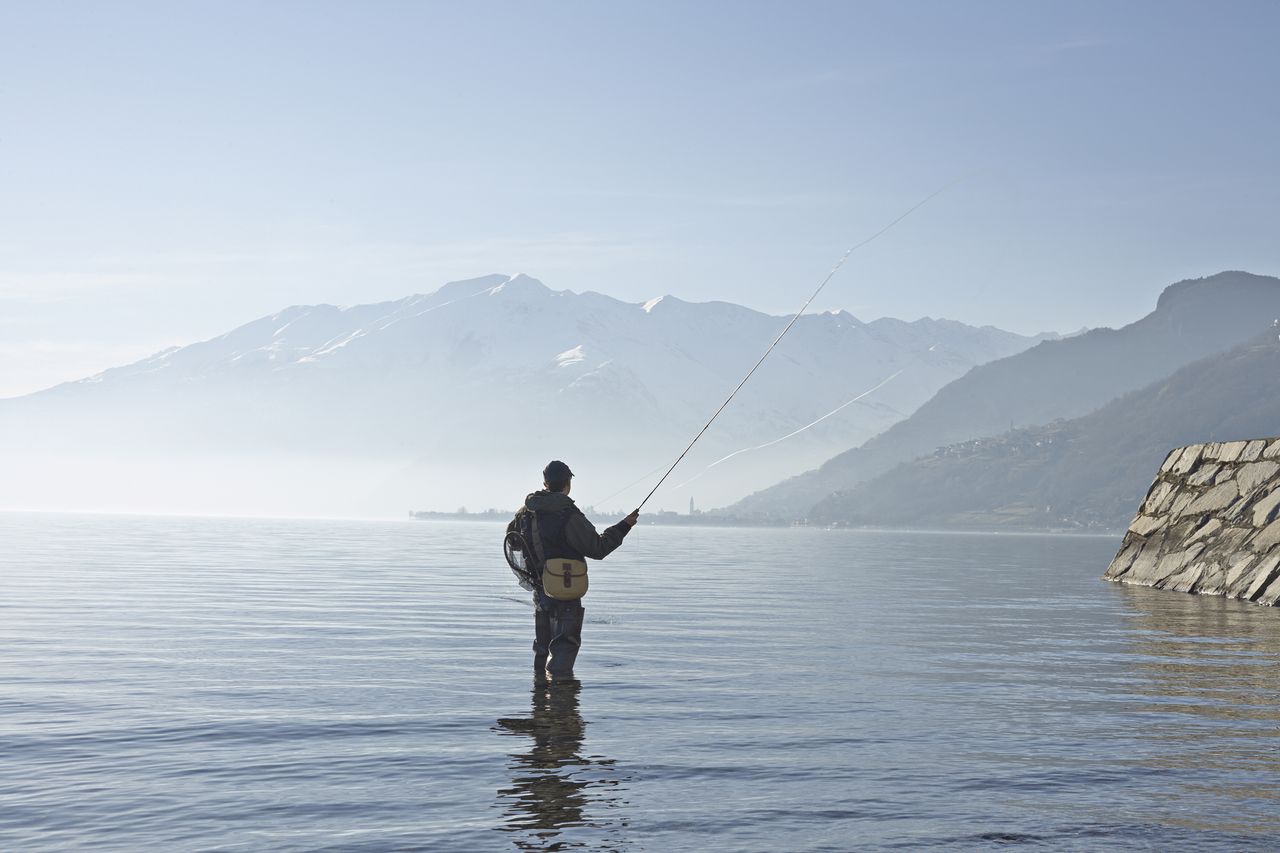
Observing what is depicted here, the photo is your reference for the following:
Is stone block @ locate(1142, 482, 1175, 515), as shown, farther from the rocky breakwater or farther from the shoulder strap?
the shoulder strap

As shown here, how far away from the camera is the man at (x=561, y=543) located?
13.5 metres

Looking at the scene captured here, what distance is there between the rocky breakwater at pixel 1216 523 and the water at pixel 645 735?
4209 millimetres

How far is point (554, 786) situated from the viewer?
29.8 feet

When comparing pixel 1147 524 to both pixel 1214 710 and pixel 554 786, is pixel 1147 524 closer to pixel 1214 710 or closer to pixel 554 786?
pixel 1214 710

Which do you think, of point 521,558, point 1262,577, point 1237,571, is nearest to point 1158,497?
point 1237,571

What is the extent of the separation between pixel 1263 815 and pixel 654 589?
97.9 ft

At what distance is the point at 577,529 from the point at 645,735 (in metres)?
2.91

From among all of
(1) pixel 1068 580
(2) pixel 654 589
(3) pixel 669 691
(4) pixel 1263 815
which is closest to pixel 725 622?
(3) pixel 669 691

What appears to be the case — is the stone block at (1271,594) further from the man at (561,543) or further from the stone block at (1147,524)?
the man at (561,543)

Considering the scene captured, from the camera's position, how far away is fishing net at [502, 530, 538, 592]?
45.6 ft

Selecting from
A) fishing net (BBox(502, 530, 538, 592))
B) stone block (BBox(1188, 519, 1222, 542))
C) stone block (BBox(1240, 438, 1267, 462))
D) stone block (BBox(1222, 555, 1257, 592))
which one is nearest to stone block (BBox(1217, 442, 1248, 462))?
stone block (BBox(1240, 438, 1267, 462))

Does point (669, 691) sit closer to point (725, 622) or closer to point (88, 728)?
point (88, 728)

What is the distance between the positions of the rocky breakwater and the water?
13.8ft

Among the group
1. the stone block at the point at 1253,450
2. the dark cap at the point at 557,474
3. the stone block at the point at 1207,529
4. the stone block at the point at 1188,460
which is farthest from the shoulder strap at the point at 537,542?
the stone block at the point at 1188,460
